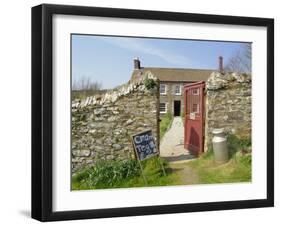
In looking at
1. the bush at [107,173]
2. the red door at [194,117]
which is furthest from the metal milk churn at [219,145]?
the bush at [107,173]

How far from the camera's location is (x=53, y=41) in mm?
6668

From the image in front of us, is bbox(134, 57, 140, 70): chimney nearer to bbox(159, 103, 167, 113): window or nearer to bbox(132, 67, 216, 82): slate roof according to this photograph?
bbox(132, 67, 216, 82): slate roof

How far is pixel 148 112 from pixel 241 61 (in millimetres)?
1008

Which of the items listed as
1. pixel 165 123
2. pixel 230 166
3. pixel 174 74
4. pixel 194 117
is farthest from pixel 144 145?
pixel 230 166

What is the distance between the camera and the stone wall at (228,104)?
24.4 feet

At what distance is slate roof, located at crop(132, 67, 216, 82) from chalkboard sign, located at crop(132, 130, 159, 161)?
0.47 metres

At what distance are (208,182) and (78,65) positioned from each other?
5.12 feet

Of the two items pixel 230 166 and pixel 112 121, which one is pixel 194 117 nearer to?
pixel 230 166

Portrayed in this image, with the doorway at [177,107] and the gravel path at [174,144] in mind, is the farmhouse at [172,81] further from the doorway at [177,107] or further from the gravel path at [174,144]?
the gravel path at [174,144]

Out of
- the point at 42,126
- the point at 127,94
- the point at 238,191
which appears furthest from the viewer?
the point at 238,191

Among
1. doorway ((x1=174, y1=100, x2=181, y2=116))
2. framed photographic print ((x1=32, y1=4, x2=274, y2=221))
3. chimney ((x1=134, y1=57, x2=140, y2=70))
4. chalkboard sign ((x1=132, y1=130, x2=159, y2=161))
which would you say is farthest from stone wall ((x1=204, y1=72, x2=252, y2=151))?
chimney ((x1=134, y1=57, x2=140, y2=70))

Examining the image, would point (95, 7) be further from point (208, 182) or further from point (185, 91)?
point (208, 182)

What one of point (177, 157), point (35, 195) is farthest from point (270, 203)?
point (35, 195)

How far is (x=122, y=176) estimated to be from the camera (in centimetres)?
702
